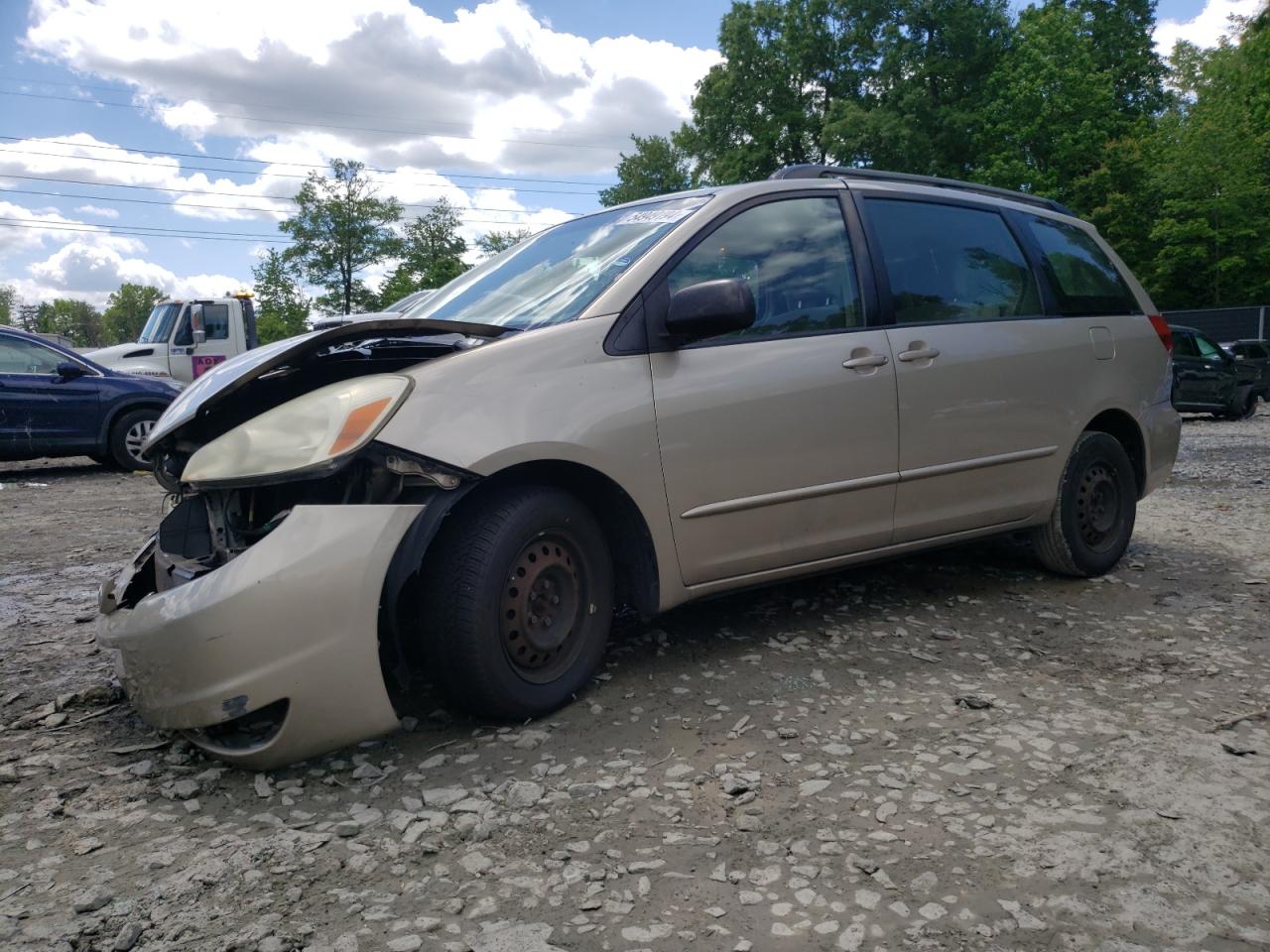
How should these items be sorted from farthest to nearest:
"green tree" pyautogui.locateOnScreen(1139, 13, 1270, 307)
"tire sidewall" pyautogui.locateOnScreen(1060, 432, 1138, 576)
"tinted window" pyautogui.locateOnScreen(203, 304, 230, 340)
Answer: "green tree" pyautogui.locateOnScreen(1139, 13, 1270, 307) < "tinted window" pyautogui.locateOnScreen(203, 304, 230, 340) < "tire sidewall" pyautogui.locateOnScreen(1060, 432, 1138, 576)

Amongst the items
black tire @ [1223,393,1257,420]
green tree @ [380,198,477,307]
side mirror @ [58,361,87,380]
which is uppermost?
green tree @ [380,198,477,307]

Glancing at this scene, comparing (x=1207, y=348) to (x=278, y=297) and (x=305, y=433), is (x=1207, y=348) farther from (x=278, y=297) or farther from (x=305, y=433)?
(x=278, y=297)

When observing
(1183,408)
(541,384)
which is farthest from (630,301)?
(1183,408)

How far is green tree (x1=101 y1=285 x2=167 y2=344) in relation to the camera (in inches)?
5384

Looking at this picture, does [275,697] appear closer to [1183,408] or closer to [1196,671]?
[1196,671]

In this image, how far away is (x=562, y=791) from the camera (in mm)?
2729

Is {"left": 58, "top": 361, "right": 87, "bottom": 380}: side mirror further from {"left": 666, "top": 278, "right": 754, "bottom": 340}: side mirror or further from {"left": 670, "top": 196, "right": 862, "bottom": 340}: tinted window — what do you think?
{"left": 666, "top": 278, "right": 754, "bottom": 340}: side mirror

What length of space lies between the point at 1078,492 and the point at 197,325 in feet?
49.2

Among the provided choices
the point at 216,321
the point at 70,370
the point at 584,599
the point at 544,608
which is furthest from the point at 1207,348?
the point at 544,608

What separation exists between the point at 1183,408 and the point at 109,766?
18.8 m

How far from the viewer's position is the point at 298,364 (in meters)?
3.11

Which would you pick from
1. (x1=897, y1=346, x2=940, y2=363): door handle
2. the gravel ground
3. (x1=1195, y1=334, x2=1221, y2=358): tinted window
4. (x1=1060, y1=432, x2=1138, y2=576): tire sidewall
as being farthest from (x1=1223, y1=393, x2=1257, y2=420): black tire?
(x1=897, y1=346, x2=940, y2=363): door handle

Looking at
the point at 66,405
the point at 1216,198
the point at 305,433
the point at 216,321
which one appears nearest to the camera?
the point at 305,433

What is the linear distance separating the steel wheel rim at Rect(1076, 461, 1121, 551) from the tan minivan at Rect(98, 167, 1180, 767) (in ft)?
0.34
